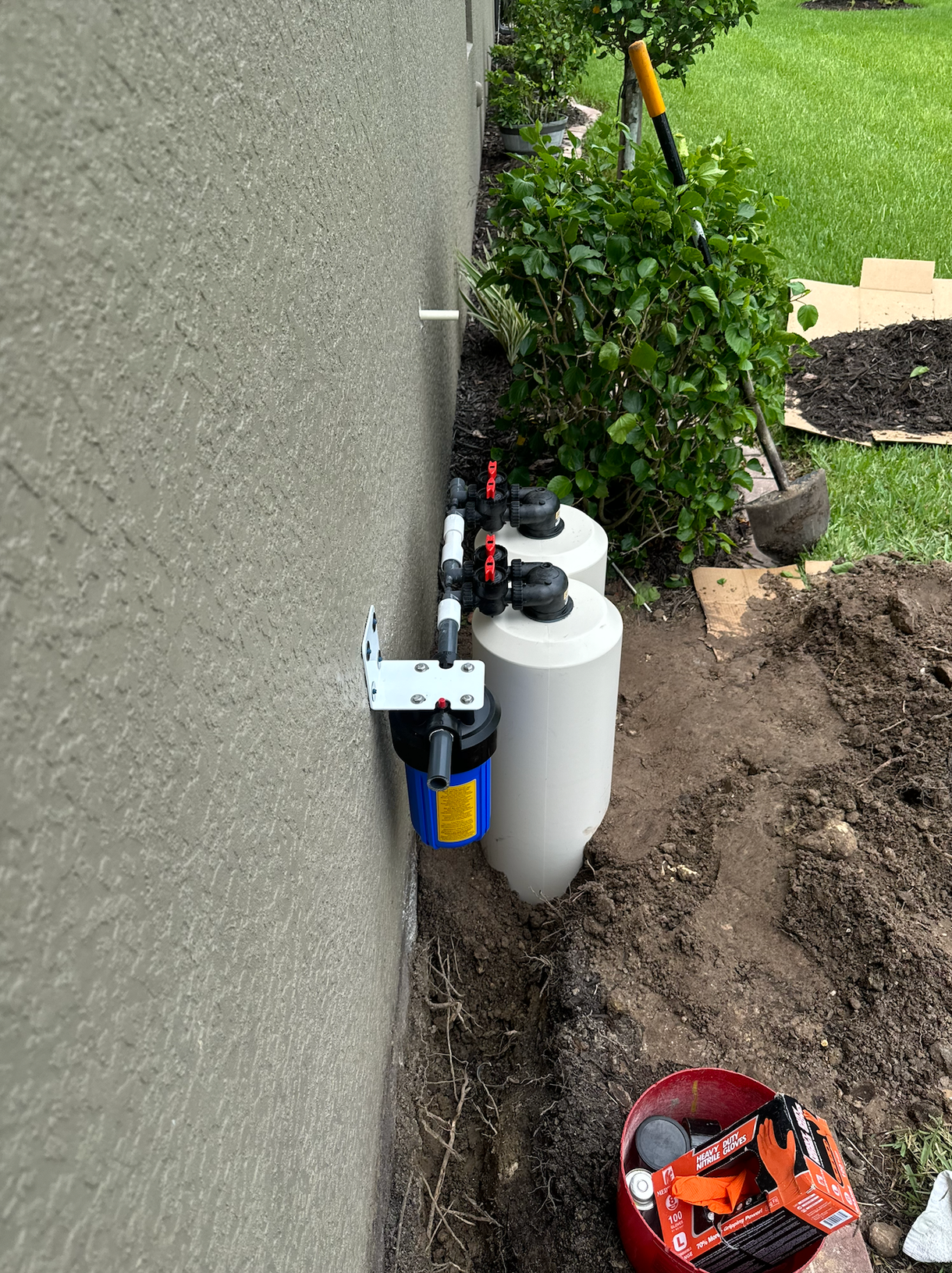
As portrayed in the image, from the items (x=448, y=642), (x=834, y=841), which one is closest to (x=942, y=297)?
(x=834, y=841)

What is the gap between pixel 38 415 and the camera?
1.52 feet

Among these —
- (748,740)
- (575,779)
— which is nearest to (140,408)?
(575,779)

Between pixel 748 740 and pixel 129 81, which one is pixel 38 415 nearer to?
Result: pixel 129 81

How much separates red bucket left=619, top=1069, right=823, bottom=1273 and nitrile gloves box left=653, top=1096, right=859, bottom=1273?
57mm

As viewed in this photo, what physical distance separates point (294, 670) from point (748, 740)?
207cm

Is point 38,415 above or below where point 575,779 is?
above

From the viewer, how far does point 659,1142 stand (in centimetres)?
163

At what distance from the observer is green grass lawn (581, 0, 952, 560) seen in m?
3.78

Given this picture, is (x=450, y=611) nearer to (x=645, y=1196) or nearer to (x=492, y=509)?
(x=492, y=509)

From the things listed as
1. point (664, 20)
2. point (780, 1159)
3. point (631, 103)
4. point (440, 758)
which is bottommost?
point (780, 1159)

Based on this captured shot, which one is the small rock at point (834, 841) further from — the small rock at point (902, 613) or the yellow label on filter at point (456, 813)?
the yellow label on filter at point (456, 813)

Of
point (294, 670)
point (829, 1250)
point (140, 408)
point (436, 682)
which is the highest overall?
point (140, 408)

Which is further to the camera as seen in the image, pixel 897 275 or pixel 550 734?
pixel 897 275

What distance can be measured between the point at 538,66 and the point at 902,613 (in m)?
6.66
